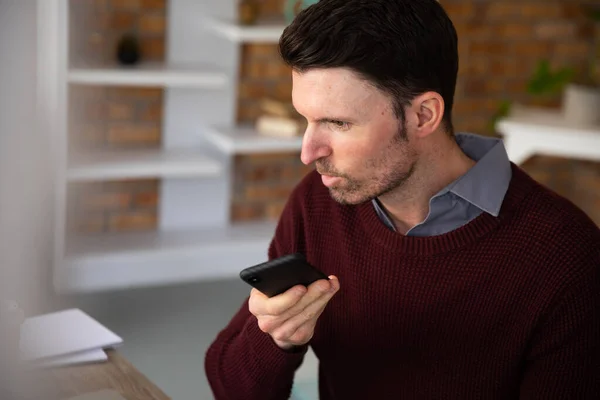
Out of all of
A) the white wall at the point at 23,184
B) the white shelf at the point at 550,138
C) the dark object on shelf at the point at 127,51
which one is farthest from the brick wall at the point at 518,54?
the white wall at the point at 23,184

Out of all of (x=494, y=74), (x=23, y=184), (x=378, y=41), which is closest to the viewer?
(x=23, y=184)

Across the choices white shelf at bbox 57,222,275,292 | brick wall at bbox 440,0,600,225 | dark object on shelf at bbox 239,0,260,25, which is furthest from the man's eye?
brick wall at bbox 440,0,600,225

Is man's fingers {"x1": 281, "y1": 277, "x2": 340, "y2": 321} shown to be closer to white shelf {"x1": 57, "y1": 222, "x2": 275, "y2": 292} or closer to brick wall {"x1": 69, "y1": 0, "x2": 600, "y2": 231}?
brick wall {"x1": 69, "y1": 0, "x2": 600, "y2": 231}

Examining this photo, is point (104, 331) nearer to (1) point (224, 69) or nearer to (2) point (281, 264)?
(2) point (281, 264)

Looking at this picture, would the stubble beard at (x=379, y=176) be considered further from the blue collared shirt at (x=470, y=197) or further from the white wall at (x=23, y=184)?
the white wall at (x=23, y=184)

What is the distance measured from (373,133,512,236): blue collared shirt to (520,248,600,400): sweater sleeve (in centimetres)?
16

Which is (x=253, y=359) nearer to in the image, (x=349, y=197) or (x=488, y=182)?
(x=349, y=197)

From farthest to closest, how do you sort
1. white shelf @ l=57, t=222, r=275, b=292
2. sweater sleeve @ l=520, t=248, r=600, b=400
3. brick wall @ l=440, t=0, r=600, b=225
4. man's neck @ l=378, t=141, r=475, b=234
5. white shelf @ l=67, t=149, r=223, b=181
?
brick wall @ l=440, t=0, r=600, b=225
white shelf @ l=57, t=222, r=275, b=292
white shelf @ l=67, t=149, r=223, b=181
man's neck @ l=378, t=141, r=475, b=234
sweater sleeve @ l=520, t=248, r=600, b=400

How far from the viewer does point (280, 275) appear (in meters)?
1.11

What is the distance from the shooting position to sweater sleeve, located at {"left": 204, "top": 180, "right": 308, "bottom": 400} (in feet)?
4.22

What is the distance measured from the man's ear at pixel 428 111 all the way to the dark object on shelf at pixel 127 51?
7.30 ft

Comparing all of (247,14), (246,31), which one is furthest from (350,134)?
(247,14)

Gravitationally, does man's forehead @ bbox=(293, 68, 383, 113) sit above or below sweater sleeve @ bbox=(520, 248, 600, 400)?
above

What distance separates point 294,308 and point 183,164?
230 cm
